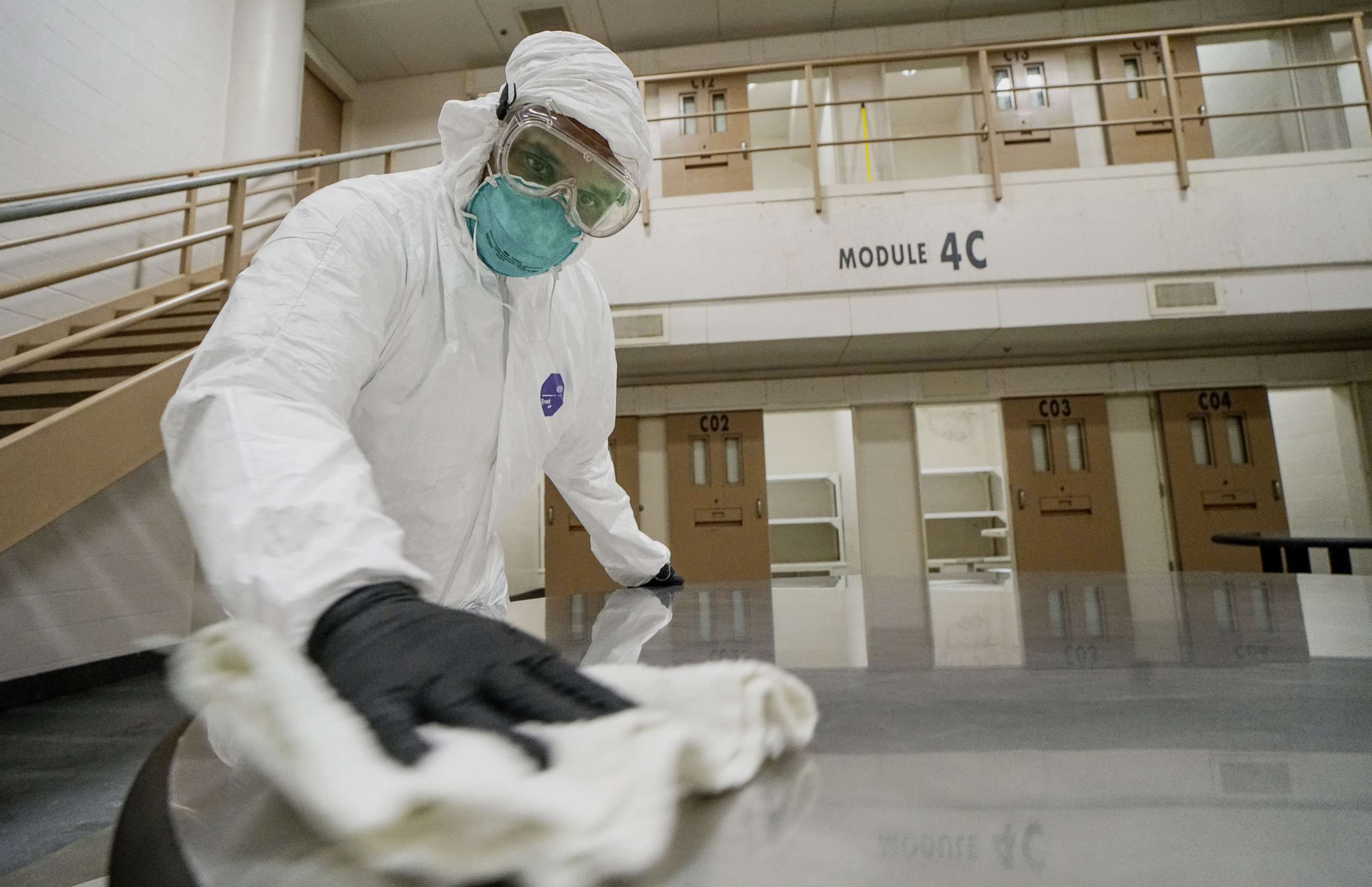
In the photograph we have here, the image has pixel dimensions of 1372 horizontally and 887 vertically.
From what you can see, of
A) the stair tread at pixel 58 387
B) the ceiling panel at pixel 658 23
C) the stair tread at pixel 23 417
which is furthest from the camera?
the ceiling panel at pixel 658 23

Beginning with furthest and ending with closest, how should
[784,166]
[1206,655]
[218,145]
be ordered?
[784,166] < [218,145] < [1206,655]

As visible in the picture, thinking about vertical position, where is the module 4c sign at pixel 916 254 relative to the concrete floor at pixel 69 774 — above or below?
above

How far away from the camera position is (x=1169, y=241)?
14.3 ft

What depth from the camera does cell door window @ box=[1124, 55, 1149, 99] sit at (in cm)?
567

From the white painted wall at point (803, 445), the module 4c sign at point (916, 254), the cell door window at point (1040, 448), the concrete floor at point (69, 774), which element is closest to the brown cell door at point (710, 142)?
the module 4c sign at point (916, 254)

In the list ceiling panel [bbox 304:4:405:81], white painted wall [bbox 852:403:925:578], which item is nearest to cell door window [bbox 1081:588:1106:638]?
white painted wall [bbox 852:403:925:578]

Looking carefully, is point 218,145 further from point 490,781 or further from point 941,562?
point 941,562

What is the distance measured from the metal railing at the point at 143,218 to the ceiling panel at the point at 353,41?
2.37 meters

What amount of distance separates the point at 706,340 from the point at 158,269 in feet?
11.6

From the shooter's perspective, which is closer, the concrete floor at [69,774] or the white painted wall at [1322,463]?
the concrete floor at [69,774]

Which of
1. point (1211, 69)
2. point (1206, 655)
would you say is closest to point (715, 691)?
point (1206, 655)

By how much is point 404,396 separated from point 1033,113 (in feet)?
21.1

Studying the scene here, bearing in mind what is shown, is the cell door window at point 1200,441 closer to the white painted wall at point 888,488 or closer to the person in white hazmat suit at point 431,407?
the white painted wall at point 888,488

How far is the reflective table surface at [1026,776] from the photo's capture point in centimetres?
26
